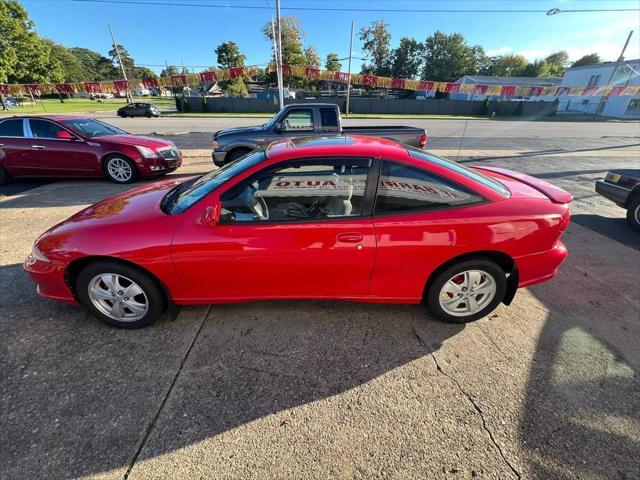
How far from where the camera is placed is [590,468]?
5.45ft

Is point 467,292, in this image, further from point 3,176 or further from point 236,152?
point 3,176

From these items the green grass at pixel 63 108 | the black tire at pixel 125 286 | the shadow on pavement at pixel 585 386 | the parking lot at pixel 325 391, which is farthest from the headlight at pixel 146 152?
the green grass at pixel 63 108

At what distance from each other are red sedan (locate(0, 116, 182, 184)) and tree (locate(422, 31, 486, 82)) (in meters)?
76.3

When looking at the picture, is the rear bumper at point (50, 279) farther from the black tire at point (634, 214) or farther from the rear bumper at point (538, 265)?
the black tire at point (634, 214)

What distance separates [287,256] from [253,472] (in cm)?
133

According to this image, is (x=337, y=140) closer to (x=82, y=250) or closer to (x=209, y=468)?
(x=82, y=250)

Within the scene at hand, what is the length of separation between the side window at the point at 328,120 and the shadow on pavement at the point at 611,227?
16.3 ft

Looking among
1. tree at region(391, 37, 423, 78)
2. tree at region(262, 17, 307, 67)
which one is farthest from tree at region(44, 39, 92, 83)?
tree at region(391, 37, 423, 78)

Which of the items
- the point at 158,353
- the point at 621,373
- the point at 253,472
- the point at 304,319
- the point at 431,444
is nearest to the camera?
the point at 253,472

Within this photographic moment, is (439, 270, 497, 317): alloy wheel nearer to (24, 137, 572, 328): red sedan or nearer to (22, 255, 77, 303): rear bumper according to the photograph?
(24, 137, 572, 328): red sedan

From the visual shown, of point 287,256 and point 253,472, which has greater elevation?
point 287,256

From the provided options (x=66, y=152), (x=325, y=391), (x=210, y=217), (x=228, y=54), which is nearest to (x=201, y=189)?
(x=210, y=217)

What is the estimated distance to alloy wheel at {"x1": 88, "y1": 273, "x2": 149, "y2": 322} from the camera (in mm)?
2471

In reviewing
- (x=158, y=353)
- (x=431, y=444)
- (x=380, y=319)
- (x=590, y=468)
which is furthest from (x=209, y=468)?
(x=590, y=468)
